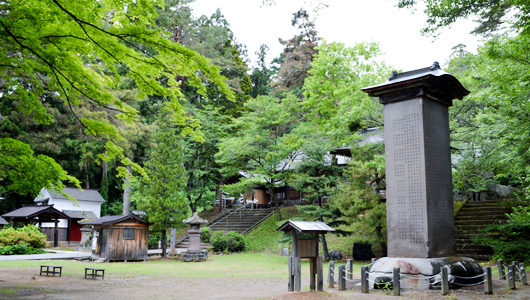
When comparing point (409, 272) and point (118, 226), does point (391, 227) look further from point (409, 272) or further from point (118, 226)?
point (118, 226)

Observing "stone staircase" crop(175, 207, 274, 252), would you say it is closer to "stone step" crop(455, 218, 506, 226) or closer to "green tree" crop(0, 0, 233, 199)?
"stone step" crop(455, 218, 506, 226)

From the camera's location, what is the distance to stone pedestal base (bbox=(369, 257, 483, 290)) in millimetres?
9492

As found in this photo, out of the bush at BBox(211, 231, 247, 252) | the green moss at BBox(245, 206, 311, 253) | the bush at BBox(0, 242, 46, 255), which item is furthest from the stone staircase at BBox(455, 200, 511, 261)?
the bush at BBox(0, 242, 46, 255)

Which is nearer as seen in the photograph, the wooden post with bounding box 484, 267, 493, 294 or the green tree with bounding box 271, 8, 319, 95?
the wooden post with bounding box 484, 267, 493, 294

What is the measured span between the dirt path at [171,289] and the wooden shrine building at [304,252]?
380mm

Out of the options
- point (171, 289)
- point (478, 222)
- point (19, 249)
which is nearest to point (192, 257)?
point (19, 249)

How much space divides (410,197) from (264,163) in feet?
50.6

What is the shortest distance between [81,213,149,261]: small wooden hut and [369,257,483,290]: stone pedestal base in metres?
14.3

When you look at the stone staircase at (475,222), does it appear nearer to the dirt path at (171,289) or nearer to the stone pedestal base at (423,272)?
the dirt path at (171,289)

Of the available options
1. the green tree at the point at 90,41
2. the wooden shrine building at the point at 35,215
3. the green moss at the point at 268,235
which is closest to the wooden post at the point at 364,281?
the green tree at the point at 90,41

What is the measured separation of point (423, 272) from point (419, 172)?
2.67m

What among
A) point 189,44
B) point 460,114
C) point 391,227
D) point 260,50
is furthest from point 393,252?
point 260,50

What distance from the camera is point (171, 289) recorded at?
10422 millimetres

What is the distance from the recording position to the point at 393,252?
10.8 metres
